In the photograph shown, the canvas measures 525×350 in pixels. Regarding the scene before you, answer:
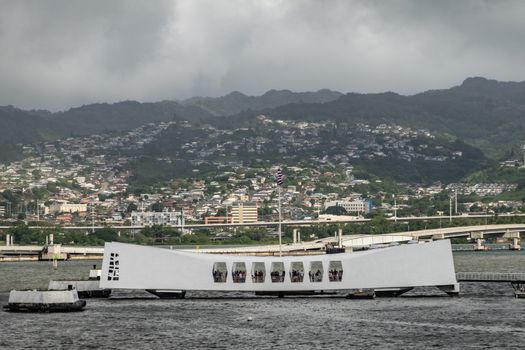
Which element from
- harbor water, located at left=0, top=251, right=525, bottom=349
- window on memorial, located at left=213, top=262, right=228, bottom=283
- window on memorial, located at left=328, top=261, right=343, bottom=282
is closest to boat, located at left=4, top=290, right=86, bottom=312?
harbor water, located at left=0, top=251, right=525, bottom=349

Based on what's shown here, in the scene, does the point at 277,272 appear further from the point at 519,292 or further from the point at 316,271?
the point at 519,292

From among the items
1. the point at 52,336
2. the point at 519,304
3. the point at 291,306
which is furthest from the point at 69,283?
the point at 519,304

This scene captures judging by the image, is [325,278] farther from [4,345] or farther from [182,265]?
[4,345]

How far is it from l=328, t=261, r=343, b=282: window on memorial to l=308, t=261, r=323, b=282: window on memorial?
92 centimetres

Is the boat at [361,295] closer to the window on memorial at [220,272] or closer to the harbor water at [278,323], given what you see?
the harbor water at [278,323]

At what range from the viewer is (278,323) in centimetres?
9912

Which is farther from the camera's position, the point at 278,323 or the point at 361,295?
the point at 361,295

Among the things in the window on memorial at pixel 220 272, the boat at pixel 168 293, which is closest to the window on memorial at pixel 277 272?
the window on memorial at pixel 220 272

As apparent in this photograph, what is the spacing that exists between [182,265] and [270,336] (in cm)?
2893

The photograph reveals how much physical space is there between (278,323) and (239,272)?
21.4 m

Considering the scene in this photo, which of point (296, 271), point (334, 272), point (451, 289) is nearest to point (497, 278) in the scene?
point (451, 289)

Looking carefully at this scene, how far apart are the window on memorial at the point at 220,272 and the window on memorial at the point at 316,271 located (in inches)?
339

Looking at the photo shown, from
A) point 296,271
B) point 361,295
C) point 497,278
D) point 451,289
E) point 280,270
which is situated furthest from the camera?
point 497,278

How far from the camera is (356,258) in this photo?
118m
